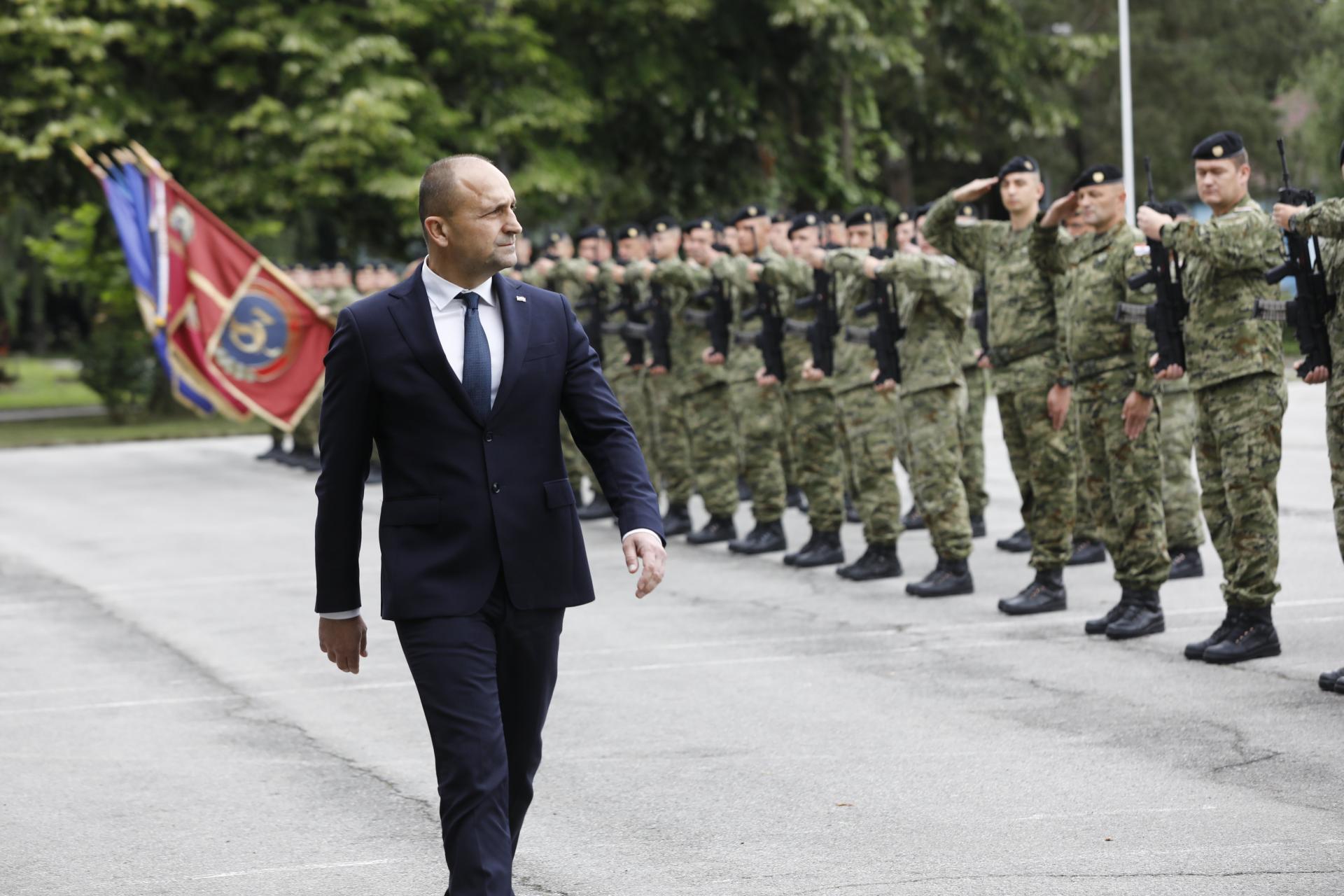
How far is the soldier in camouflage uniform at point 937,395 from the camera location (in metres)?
9.83

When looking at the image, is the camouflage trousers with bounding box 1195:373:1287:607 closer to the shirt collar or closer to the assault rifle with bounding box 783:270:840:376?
the assault rifle with bounding box 783:270:840:376

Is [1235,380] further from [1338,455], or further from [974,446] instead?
[974,446]

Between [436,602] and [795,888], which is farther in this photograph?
[795,888]

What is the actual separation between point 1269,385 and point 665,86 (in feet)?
67.3

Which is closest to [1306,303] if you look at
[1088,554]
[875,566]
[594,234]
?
[1088,554]

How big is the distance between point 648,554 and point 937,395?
5895 mm

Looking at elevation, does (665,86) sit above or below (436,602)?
above

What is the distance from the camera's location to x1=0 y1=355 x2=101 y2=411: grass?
3506 cm

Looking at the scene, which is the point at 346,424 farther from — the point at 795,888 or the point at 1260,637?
the point at 1260,637

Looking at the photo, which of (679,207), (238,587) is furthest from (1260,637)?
(679,207)

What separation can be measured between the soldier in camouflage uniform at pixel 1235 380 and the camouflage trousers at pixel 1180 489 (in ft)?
7.72

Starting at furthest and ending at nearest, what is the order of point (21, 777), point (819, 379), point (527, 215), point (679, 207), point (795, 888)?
point (679, 207), point (527, 215), point (819, 379), point (21, 777), point (795, 888)

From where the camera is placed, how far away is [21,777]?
6660mm

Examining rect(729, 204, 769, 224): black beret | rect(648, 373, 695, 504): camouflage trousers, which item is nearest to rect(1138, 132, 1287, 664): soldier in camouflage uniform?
rect(729, 204, 769, 224): black beret
